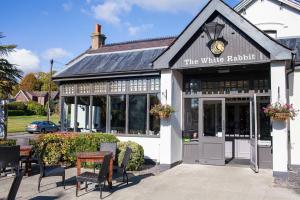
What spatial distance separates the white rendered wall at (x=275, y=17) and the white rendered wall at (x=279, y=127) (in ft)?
17.2

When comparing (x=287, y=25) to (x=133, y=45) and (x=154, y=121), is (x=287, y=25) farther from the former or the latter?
(x=154, y=121)

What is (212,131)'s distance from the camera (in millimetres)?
12312

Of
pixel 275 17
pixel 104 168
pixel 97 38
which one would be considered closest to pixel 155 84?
pixel 104 168

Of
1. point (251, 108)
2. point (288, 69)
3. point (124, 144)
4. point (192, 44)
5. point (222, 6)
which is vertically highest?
point (222, 6)

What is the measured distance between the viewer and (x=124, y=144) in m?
11.4

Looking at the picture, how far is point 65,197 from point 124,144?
3.90 meters

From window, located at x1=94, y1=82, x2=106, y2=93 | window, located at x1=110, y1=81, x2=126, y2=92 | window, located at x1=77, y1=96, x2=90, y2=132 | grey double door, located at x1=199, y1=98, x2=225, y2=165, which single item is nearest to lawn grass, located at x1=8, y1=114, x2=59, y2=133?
window, located at x1=77, y1=96, x2=90, y2=132

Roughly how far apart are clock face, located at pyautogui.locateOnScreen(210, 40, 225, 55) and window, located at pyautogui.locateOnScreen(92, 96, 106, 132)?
225 inches

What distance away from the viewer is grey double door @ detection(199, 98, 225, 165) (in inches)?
472

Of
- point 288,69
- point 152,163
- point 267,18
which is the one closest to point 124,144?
point 152,163

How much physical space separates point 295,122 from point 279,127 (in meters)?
2.01

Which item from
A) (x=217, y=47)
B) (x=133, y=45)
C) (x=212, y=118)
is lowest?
(x=212, y=118)

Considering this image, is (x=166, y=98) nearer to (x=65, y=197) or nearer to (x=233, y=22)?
(x=233, y=22)

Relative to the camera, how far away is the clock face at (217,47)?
1106 cm
